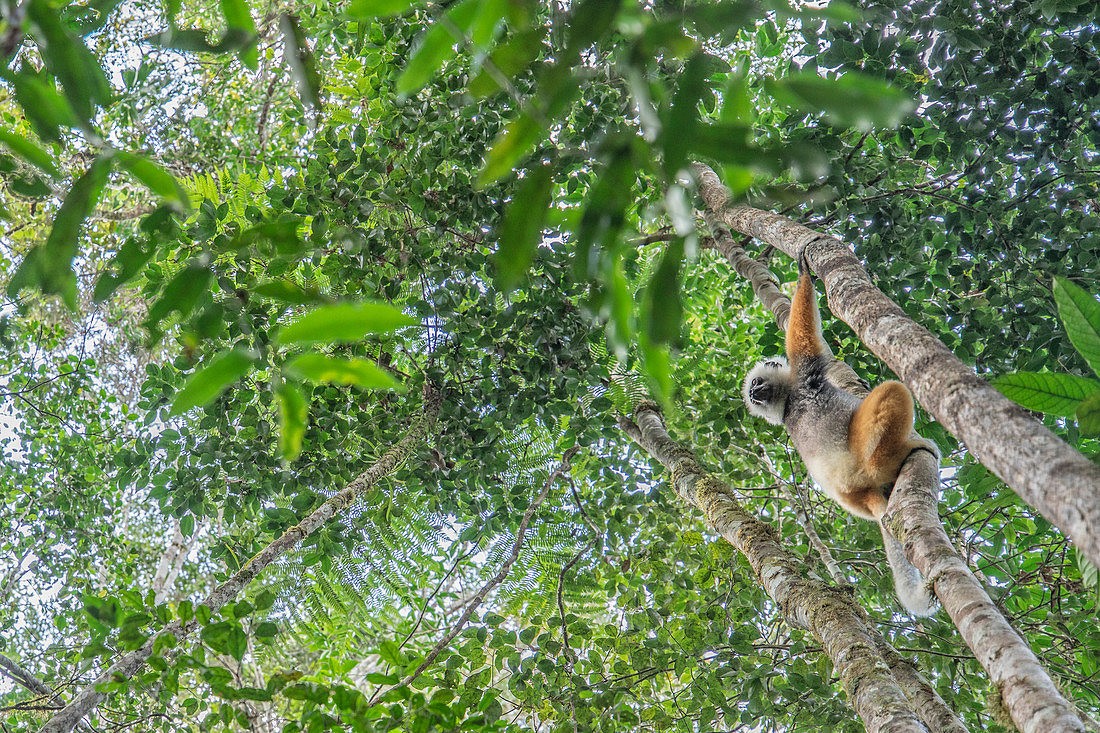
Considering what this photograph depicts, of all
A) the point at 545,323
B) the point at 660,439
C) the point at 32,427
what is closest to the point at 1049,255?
the point at 660,439

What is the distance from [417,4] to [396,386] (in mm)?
539

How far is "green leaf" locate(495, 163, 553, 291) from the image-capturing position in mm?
837

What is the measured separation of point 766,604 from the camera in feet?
17.5

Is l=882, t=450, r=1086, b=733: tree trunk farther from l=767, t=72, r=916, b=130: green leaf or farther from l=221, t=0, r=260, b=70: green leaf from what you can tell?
Result: l=221, t=0, r=260, b=70: green leaf

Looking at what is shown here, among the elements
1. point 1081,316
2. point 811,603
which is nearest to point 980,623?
point 1081,316

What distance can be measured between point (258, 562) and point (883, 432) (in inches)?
Result: 131

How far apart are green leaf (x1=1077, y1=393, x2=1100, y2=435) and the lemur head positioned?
11.0 feet

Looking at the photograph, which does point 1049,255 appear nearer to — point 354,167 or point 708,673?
point 708,673

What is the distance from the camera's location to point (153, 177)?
98 centimetres

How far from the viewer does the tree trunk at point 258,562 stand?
266 cm

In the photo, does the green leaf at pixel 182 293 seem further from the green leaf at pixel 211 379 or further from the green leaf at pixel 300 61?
the green leaf at pixel 300 61

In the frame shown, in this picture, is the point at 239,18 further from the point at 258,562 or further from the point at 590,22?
the point at 258,562

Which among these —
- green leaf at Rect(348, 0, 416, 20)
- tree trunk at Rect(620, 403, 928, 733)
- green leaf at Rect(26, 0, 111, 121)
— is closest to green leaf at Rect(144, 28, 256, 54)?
green leaf at Rect(26, 0, 111, 121)

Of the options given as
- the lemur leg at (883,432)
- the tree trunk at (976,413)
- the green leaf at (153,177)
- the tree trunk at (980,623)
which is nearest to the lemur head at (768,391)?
the lemur leg at (883,432)
